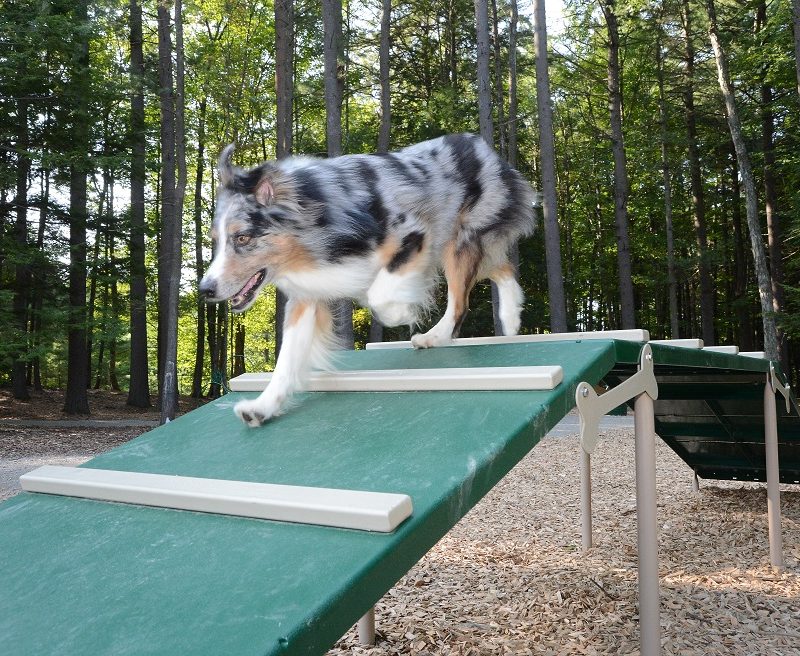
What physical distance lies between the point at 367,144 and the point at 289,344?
53.3 feet

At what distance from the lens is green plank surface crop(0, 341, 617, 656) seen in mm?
1236

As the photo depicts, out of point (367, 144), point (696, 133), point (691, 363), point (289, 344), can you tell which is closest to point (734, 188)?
point (696, 133)

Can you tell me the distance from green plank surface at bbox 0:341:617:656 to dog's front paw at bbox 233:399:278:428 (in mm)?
49

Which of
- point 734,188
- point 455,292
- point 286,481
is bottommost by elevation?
point 286,481

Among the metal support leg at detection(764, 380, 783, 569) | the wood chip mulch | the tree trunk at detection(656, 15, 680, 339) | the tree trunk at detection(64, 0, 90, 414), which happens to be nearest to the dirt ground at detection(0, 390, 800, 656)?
the wood chip mulch

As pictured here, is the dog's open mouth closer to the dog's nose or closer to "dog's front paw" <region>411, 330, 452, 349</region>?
the dog's nose

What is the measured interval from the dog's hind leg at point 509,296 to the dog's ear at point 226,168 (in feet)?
5.54

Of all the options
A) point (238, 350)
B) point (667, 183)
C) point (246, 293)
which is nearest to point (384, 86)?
point (667, 183)

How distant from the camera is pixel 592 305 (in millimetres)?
27516

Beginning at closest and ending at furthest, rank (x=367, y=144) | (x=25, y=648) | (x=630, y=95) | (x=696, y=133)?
(x=25, y=648)
(x=367, y=144)
(x=696, y=133)
(x=630, y=95)

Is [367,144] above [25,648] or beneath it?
above

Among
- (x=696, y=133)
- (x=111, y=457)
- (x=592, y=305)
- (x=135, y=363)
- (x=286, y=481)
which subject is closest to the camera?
(x=286, y=481)

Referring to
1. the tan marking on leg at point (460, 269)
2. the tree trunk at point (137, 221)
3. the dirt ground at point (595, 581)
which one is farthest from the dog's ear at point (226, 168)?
the tree trunk at point (137, 221)

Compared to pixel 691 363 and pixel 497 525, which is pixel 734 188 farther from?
pixel 691 363
